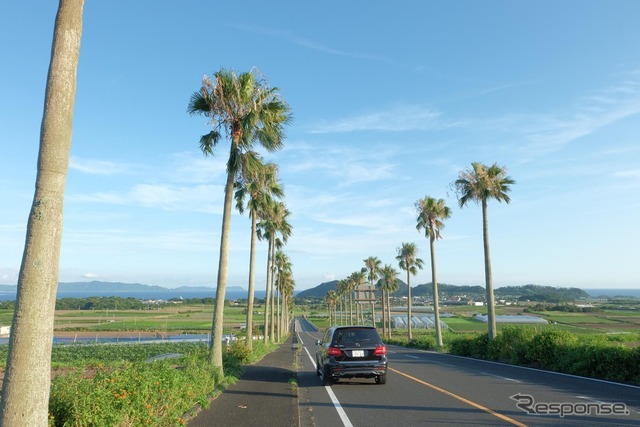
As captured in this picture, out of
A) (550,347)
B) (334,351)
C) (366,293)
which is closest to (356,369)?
(334,351)

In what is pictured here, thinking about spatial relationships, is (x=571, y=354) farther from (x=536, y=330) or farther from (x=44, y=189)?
(x=44, y=189)

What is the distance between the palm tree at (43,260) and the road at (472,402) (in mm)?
5384

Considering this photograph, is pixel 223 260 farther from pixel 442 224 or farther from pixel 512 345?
pixel 442 224

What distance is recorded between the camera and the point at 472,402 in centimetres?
1109

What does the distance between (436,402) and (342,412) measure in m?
2.54

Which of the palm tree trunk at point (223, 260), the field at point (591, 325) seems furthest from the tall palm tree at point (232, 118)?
the field at point (591, 325)

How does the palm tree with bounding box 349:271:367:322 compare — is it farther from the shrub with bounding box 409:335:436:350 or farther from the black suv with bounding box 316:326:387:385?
the black suv with bounding box 316:326:387:385

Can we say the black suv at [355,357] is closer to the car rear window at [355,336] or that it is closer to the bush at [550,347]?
the car rear window at [355,336]

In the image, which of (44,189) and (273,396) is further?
(273,396)

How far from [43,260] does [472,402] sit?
979 centimetres

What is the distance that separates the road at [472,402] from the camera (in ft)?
29.8

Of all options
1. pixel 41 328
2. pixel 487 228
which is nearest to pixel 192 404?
pixel 41 328

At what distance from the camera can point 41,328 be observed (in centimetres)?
480

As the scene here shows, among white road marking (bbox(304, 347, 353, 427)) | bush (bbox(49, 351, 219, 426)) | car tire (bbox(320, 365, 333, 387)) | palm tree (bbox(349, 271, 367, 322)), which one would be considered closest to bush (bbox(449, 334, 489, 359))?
car tire (bbox(320, 365, 333, 387))
